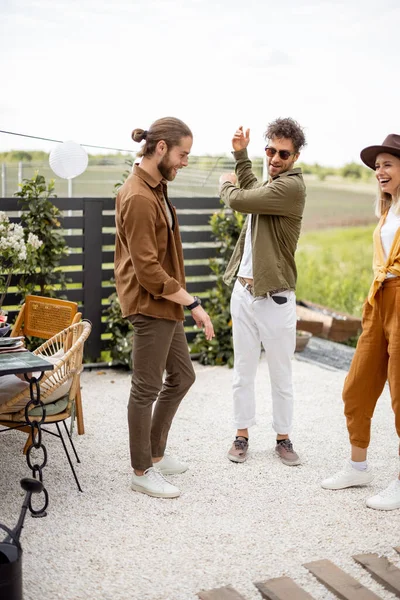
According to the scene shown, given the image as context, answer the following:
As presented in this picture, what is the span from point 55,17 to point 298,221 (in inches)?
309

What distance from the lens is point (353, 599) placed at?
2764 millimetres

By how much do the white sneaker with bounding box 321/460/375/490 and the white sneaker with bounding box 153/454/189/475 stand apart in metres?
0.79

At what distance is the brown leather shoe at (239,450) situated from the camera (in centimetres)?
436

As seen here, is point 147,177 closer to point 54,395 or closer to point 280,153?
point 280,153

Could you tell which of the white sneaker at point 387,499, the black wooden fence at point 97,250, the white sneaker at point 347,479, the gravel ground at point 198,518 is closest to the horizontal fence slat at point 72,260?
the black wooden fence at point 97,250

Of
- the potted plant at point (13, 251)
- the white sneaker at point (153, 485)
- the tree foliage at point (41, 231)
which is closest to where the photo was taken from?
the white sneaker at point (153, 485)

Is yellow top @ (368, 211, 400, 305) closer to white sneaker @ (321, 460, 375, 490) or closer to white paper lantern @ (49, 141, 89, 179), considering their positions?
white sneaker @ (321, 460, 375, 490)

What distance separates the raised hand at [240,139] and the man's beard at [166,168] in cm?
83

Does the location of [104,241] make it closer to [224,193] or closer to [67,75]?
[224,193]

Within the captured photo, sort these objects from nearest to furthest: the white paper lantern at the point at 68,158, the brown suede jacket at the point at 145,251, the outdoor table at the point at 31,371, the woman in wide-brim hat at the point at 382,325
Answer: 1. the outdoor table at the point at 31,371
2. the brown suede jacket at the point at 145,251
3. the woman in wide-brim hat at the point at 382,325
4. the white paper lantern at the point at 68,158

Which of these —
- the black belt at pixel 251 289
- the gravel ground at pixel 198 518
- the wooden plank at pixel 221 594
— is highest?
the black belt at pixel 251 289

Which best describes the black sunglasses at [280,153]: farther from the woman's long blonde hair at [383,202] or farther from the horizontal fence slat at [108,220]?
the horizontal fence slat at [108,220]

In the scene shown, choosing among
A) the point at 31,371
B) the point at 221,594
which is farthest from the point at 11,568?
the point at 31,371

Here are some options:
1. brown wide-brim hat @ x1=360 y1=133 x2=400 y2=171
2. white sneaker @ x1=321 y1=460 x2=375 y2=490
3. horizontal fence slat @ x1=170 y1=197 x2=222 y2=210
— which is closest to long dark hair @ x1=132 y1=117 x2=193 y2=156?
brown wide-brim hat @ x1=360 y1=133 x2=400 y2=171
